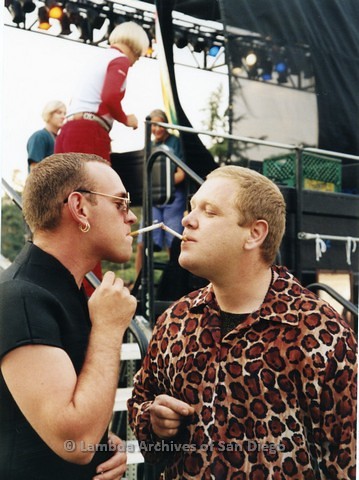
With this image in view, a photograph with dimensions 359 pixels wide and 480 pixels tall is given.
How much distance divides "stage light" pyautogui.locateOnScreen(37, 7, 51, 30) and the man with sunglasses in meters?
0.61

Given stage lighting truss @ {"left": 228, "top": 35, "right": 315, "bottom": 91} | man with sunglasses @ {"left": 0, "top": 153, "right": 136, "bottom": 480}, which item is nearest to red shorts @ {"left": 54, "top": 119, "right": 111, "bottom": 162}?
man with sunglasses @ {"left": 0, "top": 153, "right": 136, "bottom": 480}

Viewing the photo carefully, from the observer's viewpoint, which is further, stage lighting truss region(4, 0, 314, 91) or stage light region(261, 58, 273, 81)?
stage light region(261, 58, 273, 81)

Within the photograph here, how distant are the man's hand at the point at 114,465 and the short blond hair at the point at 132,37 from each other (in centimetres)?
120

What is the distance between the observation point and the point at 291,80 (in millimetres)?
2549

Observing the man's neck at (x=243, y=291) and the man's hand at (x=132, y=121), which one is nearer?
the man's neck at (x=243, y=291)

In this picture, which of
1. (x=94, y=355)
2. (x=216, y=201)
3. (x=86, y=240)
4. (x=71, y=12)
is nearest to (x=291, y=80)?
(x=71, y=12)

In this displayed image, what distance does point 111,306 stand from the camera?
137 centimetres

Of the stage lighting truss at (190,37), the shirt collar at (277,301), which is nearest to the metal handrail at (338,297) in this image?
the shirt collar at (277,301)

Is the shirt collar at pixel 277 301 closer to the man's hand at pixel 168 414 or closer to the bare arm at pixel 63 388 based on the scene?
the man's hand at pixel 168 414

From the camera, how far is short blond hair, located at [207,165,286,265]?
5.24 ft

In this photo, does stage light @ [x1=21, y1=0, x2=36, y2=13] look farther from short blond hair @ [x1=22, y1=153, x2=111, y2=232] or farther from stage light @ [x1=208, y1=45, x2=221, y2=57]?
stage light @ [x1=208, y1=45, x2=221, y2=57]

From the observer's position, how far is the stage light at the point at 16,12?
1.81m

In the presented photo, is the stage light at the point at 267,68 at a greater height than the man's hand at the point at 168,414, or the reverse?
the stage light at the point at 267,68

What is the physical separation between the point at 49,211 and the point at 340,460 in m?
0.88
